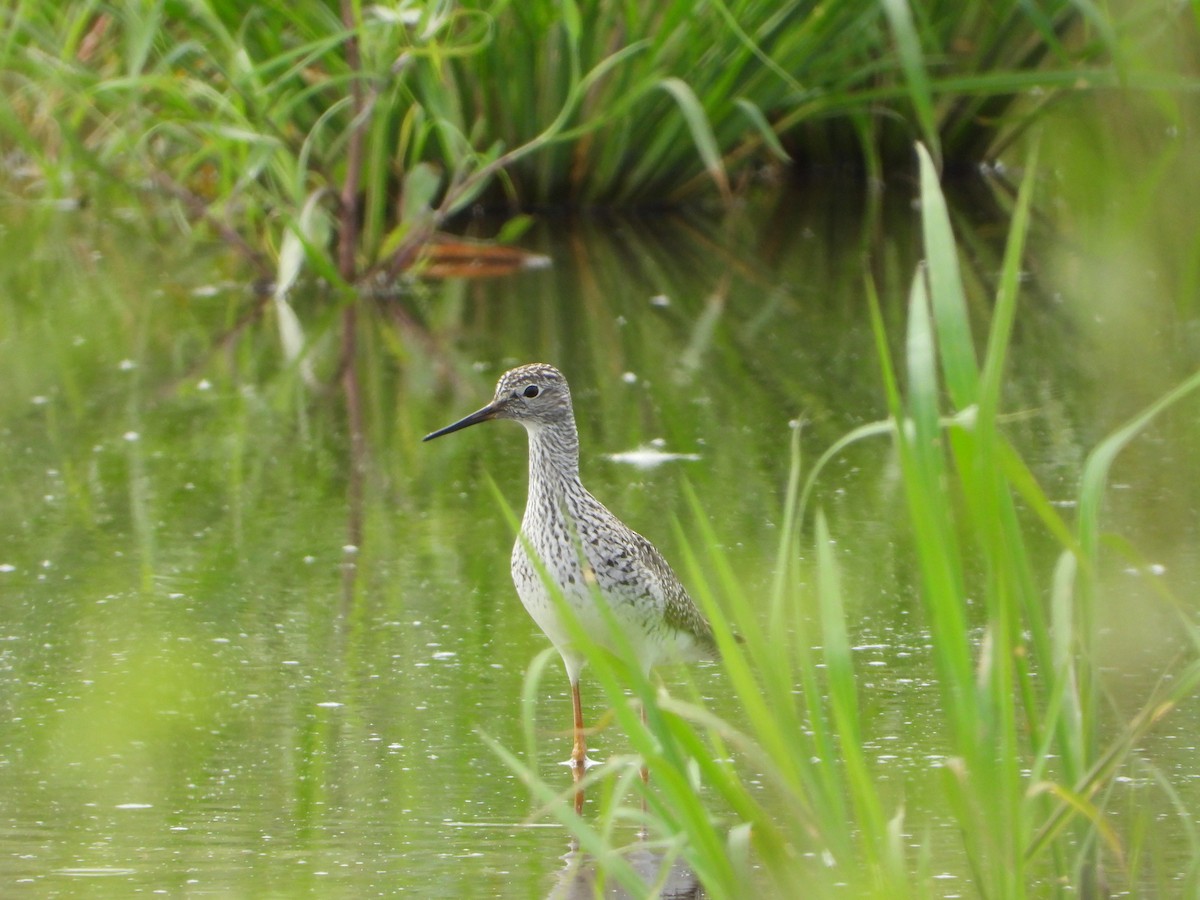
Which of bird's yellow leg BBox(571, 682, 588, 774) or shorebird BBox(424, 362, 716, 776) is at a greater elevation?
shorebird BBox(424, 362, 716, 776)

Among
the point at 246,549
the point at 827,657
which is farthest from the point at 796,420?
the point at 827,657

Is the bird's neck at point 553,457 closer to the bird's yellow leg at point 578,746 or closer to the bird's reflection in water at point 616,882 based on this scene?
the bird's yellow leg at point 578,746

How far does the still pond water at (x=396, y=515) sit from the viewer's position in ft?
13.1

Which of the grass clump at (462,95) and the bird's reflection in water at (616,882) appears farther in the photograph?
the grass clump at (462,95)

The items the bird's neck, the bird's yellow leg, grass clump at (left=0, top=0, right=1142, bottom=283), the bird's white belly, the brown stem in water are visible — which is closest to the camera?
the bird's white belly

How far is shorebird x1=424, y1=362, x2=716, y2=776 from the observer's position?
424 centimetres

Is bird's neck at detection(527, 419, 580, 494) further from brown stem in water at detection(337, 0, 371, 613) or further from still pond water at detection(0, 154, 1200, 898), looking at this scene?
brown stem in water at detection(337, 0, 371, 613)

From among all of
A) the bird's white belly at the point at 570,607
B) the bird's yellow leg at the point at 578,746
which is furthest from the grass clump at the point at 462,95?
the bird's yellow leg at the point at 578,746

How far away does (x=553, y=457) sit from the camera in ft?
15.0

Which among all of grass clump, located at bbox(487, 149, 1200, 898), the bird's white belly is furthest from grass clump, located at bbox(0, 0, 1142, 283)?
grass clump, located at bbox(487, 149, 1200, 898)

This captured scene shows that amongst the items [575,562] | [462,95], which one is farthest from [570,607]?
[462,95]

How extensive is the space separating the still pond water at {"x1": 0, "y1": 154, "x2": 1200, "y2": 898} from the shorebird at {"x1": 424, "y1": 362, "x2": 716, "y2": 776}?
10.3 inches

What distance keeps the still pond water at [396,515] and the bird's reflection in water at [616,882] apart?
0.02m

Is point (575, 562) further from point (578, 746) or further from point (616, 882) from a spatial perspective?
point (616, 882)
